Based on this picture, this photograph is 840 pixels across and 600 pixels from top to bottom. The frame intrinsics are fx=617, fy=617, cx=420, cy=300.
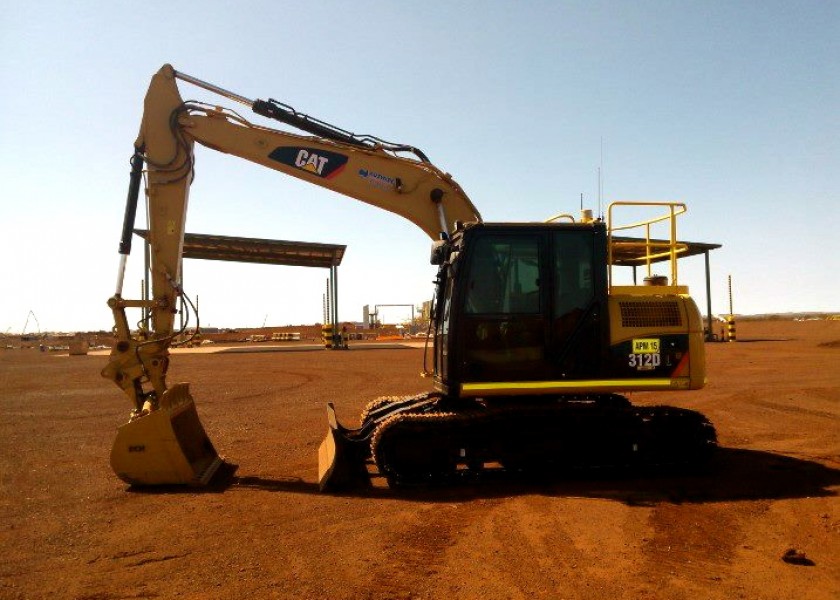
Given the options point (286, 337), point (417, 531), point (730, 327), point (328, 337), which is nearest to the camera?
point (417, 531)

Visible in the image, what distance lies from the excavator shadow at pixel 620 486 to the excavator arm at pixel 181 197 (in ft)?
1.66

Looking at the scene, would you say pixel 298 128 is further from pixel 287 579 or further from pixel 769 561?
pixel 769 561

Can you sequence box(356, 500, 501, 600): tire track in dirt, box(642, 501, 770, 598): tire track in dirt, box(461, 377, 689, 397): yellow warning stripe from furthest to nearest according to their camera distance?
1. box(461, 377, 689, 397): yellow warning stripe
2. box(642, 501, 770, 598): tire track in dirt
3. box(356, 500, 501, 600): tire track in dirt

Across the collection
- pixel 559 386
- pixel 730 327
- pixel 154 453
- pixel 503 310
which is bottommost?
pixel 154 453

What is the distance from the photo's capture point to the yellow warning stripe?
6.71 m

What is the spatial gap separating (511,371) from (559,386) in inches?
21.9

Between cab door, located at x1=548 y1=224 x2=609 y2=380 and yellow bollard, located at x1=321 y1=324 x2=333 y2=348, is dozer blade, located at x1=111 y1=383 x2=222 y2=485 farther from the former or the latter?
yellow bollard, located at x1=321 y1=324 x2=333 y2=348

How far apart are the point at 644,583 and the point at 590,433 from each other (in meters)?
2.84

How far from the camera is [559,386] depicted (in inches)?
268

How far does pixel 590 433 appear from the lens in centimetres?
706

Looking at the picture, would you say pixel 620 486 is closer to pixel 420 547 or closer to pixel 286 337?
pixel 420 547

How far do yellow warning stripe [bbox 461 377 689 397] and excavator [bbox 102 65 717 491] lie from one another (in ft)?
0.04

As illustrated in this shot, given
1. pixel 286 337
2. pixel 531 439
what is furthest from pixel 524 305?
pixel 286 337

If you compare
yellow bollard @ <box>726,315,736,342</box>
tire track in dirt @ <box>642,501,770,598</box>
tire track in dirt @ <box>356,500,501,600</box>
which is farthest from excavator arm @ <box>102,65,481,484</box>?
yellow bollard @ <box>726,315,736,342</box>
